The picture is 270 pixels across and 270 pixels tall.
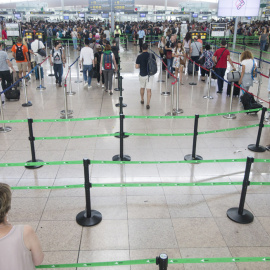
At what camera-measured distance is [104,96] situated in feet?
34.2

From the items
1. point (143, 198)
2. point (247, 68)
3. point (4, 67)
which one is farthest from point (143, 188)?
point (4, 67)

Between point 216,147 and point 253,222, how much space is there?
253 centimetres

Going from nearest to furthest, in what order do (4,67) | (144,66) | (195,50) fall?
(144,66) → (4,67) → (195,50)

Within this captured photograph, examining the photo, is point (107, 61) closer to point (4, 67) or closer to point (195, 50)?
point (4, 67)

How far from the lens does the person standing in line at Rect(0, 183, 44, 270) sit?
6.61ft

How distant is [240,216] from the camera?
427cm

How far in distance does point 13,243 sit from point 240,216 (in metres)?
3.24

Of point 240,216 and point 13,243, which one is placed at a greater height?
point 13,243


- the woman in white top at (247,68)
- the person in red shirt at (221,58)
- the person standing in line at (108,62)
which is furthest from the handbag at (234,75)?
the person standing in line at (108,62)

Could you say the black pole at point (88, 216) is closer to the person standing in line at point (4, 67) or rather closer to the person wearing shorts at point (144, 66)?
the person wearing shorts at point (144, 66)

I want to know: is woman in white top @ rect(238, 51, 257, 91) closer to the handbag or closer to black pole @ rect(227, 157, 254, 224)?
the handbag

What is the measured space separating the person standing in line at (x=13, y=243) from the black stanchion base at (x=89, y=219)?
6.53ft

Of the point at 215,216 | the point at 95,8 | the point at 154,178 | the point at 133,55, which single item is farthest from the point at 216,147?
the point at 95,8

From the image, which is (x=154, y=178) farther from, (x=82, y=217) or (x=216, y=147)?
(x=216, y=147)
